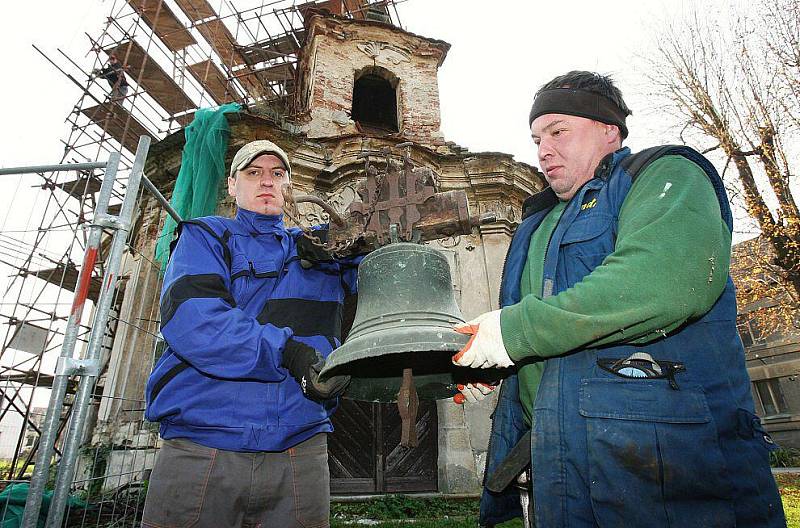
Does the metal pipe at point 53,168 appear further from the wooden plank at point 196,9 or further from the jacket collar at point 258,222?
the wooden plank at point 196,9

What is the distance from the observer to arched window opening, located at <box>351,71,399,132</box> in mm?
10438

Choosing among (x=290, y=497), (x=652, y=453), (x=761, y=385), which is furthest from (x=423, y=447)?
(x=761, y=385)

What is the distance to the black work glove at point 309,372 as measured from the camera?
172 centimetres

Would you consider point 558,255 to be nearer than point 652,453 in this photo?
No

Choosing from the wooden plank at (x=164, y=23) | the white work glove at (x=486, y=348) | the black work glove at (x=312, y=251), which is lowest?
the white work glove at (x=486, y=348)

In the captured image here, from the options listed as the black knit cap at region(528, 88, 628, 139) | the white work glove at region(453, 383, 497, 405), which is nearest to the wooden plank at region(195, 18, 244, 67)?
the black knit cap at region(528, 88, 628, 139)

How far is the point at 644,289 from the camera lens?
122 cm

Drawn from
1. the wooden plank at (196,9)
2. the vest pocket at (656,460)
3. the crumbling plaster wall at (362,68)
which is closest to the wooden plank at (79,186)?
the wooden plank at (196,9)

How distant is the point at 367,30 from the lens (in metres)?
9.59

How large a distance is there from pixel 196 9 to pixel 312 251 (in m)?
15.3

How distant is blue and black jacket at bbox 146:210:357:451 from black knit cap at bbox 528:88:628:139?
130cm

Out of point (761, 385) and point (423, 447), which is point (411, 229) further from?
point (761, 385)

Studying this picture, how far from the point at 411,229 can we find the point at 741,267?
14.7 metres

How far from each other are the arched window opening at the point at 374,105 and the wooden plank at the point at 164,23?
6781 mm
